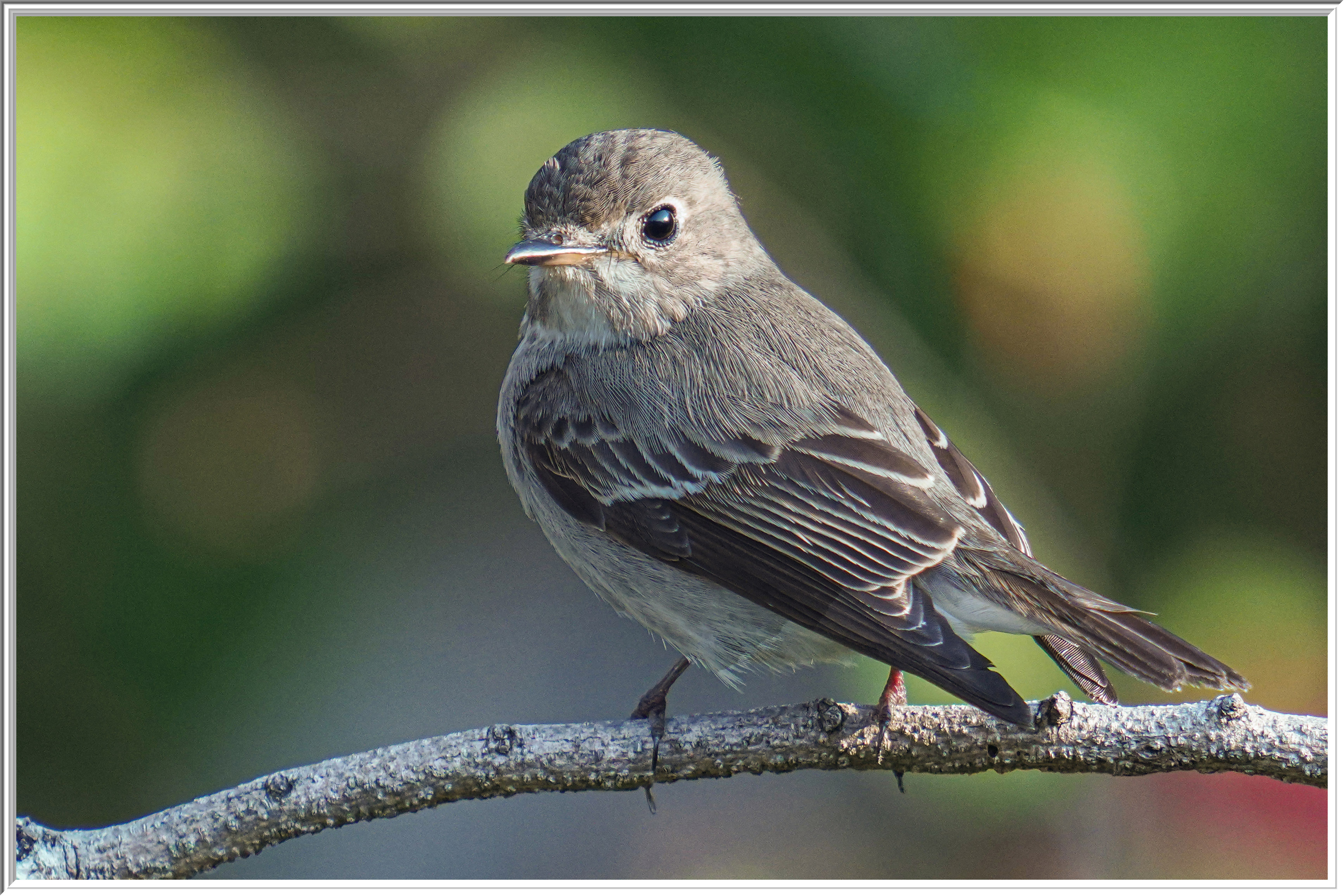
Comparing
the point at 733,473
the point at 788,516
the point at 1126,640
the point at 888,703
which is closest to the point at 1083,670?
the point at 1126,640

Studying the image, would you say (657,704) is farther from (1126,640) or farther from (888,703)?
(1126,640)

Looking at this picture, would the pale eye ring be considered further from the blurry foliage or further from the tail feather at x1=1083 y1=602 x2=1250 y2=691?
the tail feather at x1=1083 y1=602 x2=1250 y2=691

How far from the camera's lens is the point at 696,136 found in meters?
3.33

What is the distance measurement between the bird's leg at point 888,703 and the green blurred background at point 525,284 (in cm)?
6

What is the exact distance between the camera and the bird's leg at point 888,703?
2578mm

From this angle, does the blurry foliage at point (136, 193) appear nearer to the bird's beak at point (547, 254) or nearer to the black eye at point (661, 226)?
the bird's beak at point (547, 254)

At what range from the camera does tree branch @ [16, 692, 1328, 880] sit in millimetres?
2377

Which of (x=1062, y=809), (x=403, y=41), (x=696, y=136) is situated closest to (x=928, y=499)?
(x=1062, y=809)

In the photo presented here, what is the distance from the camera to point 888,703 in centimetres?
264

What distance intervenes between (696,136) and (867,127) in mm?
497

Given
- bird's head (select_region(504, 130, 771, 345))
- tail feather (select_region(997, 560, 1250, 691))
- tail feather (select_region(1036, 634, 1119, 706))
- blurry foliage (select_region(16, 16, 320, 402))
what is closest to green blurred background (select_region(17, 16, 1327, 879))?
blurry foliage (select_region(16, 16, 320, 402))

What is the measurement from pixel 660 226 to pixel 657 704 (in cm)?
117

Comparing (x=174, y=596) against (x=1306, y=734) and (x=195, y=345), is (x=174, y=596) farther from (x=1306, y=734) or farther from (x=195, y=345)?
(x=1306, y=734)

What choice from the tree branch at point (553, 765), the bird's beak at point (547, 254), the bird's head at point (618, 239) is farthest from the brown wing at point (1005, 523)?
the bird's beak at point (547, 254)
